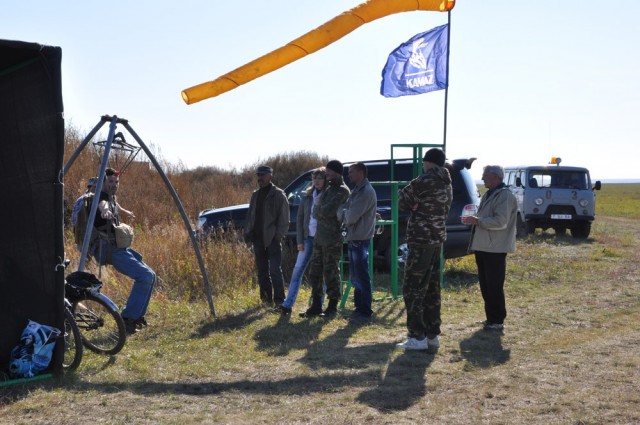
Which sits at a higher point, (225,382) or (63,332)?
(63,332)

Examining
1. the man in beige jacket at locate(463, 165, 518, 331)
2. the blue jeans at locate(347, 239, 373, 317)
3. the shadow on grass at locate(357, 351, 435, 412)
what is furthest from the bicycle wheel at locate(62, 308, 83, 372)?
the man in beige jacket at locate(463, 165, 518, 331)

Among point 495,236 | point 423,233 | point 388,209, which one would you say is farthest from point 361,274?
point 388,209

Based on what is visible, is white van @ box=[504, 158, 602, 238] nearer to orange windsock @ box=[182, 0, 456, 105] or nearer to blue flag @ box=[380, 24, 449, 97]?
blue flag @ box=[380, 24, 449, 97]

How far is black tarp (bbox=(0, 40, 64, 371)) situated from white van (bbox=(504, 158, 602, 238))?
1654 cm

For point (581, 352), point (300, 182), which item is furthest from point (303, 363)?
point (300, 182)

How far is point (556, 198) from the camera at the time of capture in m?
20.7

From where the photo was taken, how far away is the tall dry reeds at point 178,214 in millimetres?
10883

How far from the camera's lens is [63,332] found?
20.1ft

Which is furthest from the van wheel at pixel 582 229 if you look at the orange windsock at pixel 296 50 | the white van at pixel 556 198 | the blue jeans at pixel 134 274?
the blue jeans at pixel 134 274

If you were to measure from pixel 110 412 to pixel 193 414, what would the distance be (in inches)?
22.2

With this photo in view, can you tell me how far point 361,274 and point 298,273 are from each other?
82 cm

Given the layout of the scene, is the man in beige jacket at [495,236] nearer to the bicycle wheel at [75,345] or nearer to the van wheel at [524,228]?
the bicycle wheel at [75,345]

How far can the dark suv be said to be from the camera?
11.9m

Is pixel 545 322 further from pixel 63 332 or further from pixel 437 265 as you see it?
pixel 63 332
